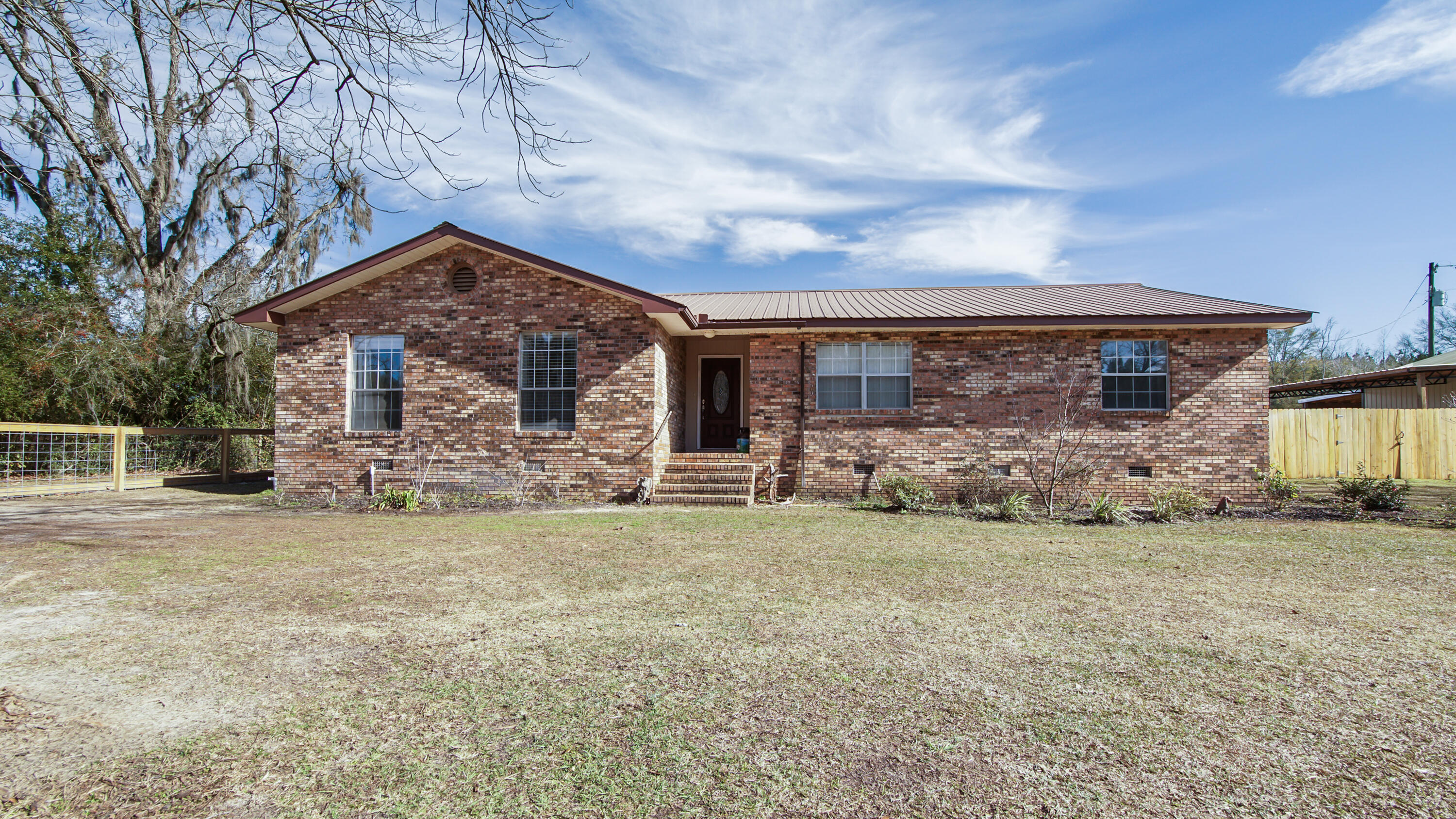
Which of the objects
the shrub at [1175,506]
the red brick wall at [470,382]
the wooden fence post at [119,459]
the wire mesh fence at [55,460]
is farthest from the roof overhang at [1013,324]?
the wire mesh fence at [55,460]

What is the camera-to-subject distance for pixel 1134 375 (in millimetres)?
12219

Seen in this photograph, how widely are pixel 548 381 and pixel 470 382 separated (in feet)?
4.75

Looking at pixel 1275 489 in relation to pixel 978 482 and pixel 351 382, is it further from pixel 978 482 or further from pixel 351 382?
pixel 351 382

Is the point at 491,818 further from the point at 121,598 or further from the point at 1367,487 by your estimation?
the point at 1367,487

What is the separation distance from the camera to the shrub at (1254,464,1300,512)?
11422mm

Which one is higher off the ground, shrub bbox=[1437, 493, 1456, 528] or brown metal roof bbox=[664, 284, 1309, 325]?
brown metal roof bbox=[664, 284, 1309, 325]

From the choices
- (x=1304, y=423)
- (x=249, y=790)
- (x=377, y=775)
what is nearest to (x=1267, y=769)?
(x=377, y=775)

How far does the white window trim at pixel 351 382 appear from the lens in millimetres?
12797

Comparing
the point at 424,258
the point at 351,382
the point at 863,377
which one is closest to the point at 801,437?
the point at 863,377

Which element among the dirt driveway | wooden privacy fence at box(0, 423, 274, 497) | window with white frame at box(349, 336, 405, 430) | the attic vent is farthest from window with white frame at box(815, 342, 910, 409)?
wooden privacy fence at box(0, 423, 274, 497)

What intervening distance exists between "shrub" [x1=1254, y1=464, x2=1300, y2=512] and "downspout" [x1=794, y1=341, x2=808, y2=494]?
7.68 m

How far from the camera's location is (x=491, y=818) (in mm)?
2395

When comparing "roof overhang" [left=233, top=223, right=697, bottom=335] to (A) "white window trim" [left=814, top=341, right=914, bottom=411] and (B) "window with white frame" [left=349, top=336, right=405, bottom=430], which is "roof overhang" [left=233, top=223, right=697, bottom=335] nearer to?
(B) "window with white frame" [left=349, top=336, right=405, bottom=430]

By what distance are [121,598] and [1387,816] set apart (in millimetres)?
7512
